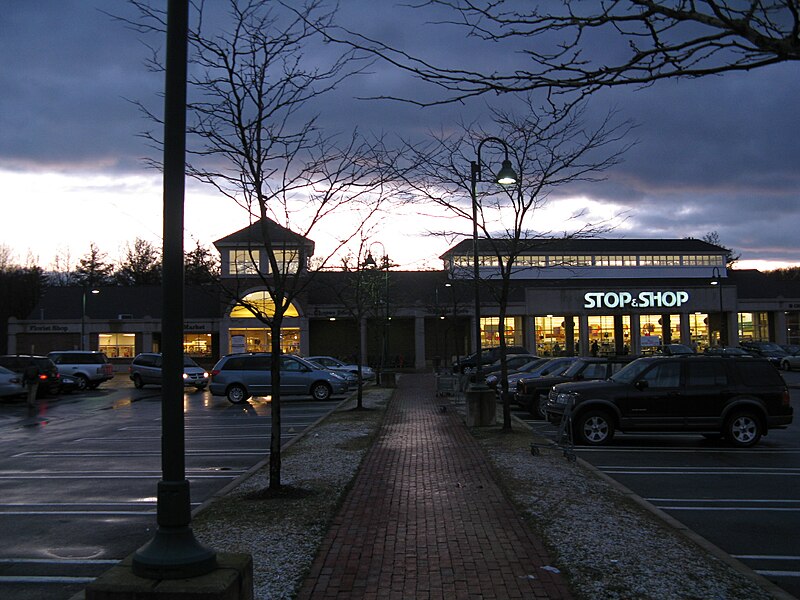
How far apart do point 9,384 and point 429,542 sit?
24483mm

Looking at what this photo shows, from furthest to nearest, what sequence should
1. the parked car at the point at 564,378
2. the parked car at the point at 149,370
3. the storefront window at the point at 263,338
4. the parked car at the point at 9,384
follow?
the storefront window at the point at 263,338 → the parked car at the point at 149,370 → the parked car at the point at 9,384 → the parked car at the point at 564,378

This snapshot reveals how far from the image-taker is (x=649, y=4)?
3799 millimetres

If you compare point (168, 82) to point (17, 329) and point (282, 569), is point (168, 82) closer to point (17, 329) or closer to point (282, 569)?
point (282, 569)

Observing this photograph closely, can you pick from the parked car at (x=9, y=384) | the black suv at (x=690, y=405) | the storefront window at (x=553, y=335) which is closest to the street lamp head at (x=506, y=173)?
the black suv at (x=690, y=405)

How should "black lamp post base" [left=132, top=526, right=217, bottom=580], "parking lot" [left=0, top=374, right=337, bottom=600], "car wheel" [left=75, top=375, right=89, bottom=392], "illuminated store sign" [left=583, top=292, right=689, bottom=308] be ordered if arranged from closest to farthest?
"black lamp post base" [left=132, top=526, right=217, bottom=580]
"parking lot" [left=0, top=374, right=337, bottom=600]
"car wheel" [left=75, top=375, right=89, bottom=392]
"illuminated store sign" [left=583, top=292, right=689, bottom=308]

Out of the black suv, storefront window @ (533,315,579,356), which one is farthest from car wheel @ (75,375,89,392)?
storefront window @ (533,315,579,356)

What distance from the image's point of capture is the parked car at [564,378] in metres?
18.0

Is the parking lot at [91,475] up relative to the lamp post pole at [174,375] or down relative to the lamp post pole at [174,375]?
down

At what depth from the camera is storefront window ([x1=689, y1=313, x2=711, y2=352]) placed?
5638 centimetres

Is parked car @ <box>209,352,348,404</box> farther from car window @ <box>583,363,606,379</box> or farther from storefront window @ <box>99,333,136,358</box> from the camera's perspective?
storefront window @ <box>99,333,136,358</box>

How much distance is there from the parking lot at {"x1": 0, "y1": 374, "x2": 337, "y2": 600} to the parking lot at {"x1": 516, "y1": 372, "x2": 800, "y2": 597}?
5.95m

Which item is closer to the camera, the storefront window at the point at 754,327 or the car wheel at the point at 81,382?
the car wheel at the point at 81,382

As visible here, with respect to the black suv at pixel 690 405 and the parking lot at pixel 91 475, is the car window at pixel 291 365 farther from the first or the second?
the black suv at pixel 690 405

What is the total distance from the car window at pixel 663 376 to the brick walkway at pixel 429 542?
433cm
